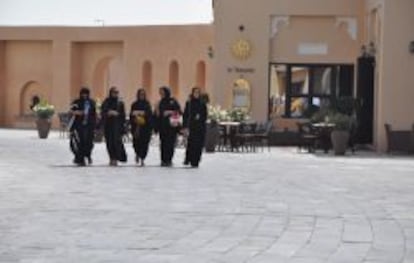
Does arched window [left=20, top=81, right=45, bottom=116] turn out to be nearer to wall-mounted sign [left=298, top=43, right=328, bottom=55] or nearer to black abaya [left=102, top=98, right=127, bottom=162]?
wall-mounted sign [left=298, top=43, right=328, bottom=55]

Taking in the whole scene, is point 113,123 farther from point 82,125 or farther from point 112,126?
point 82,125

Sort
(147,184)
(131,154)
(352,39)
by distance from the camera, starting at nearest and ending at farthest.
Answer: (147,184), (131,154), (352,39)

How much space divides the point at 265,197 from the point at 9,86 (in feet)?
104

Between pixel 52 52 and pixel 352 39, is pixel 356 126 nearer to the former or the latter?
pixel 352 39

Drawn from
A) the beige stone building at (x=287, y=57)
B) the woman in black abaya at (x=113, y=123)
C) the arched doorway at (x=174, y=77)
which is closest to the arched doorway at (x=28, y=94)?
the beige stone building at (x=287, y=57)

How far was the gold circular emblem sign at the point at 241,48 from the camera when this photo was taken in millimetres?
30516

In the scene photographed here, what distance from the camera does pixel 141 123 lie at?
1998 centimetres

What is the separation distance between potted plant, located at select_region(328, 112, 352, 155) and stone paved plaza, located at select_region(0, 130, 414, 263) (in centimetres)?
538

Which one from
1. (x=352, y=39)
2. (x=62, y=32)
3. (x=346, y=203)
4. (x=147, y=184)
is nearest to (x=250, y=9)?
(x=352, y=39)

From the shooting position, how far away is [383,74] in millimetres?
27203

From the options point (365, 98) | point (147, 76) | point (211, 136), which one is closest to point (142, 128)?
point (211, 136)

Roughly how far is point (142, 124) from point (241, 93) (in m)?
10.9

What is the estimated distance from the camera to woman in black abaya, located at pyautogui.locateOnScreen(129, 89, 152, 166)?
20.0 metres

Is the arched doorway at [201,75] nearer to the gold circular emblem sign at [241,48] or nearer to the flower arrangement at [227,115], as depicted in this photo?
the gold circular emblem sign at [241,48]
